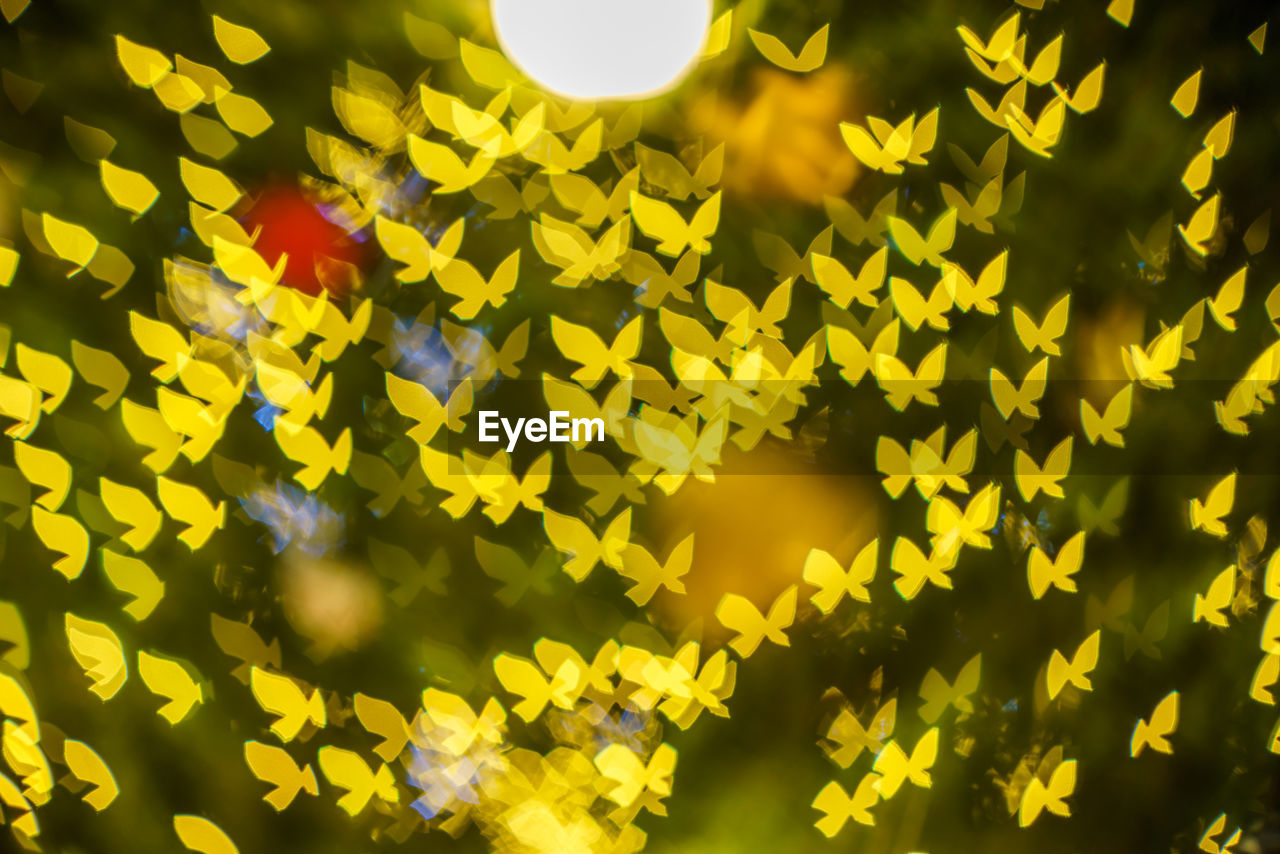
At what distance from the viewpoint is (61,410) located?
16.1 inches

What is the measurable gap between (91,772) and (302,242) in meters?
0.37

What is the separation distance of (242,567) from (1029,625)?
1.81ft

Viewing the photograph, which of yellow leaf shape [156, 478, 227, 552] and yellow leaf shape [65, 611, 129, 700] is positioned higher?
yellow leaf shape [156, 478, 227, 552]

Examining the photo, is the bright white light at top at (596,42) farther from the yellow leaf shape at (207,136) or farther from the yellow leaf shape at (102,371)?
the yellow leaf shape at (102,371)

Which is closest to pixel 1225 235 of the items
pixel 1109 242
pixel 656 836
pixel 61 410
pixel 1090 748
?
pixel 1109 242

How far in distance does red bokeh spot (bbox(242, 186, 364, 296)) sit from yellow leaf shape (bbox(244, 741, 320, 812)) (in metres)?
0.30

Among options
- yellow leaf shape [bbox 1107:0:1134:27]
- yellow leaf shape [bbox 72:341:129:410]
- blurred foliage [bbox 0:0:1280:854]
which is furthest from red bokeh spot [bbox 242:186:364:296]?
yellow leaf shape [bbox 1107:0:1134:27]

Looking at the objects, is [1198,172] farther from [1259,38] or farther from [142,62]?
[142,62]

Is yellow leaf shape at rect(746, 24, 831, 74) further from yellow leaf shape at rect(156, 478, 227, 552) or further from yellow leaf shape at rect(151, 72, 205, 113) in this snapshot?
yellow leaf shape at rect(156, 478, 227, 552)

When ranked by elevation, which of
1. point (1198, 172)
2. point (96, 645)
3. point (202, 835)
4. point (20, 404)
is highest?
point (1198, 172)

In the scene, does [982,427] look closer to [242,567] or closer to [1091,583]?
[1091,583]

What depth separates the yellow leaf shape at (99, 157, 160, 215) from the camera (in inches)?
15.8

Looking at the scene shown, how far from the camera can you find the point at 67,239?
0.40m

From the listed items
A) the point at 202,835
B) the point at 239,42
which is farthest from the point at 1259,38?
the point at 202,835
